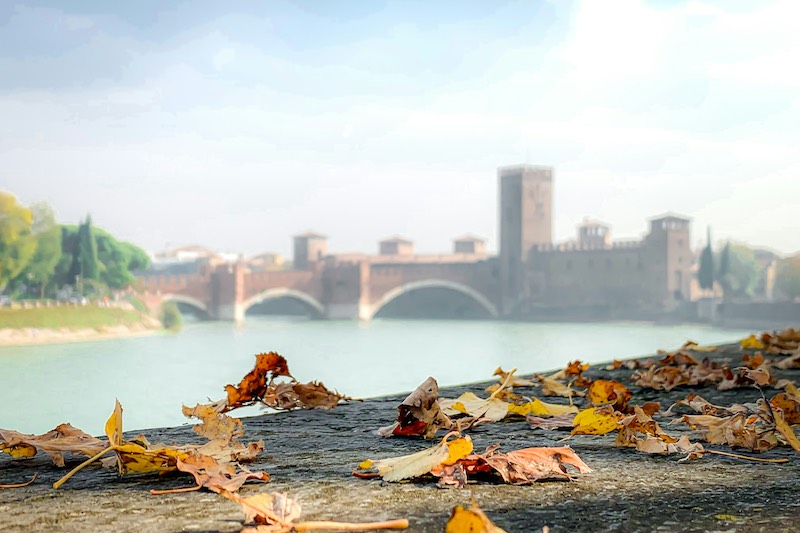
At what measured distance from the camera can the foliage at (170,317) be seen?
61.3 feet

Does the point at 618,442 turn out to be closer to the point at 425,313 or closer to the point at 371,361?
the point at 371,361

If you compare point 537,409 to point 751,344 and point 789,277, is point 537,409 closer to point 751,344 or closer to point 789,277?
point 751,344

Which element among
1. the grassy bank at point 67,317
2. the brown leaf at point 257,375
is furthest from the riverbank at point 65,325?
the brown leaf at point 257,375

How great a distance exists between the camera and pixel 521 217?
26.9m

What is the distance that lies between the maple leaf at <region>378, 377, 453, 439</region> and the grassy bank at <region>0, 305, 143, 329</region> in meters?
13.1

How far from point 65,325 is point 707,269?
52.1 ft

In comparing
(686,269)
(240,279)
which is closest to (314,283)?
(240,279)

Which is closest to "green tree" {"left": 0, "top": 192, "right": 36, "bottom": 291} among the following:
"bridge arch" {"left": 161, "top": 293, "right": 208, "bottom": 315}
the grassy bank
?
the grassy bank

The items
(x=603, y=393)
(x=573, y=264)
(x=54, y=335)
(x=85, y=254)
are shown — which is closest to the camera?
(x=603, y=393)

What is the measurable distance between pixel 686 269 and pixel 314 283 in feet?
32.1

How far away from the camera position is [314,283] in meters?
23.1

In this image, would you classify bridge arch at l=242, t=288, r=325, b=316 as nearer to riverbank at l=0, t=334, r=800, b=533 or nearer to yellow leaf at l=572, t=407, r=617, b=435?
yellow leaf at l=572, t=407, r=617, b=435

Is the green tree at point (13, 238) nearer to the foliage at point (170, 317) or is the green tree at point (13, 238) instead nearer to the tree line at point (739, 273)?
the foliage at point (170, 317)

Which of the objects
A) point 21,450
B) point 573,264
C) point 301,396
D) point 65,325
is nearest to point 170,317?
point 65,325
